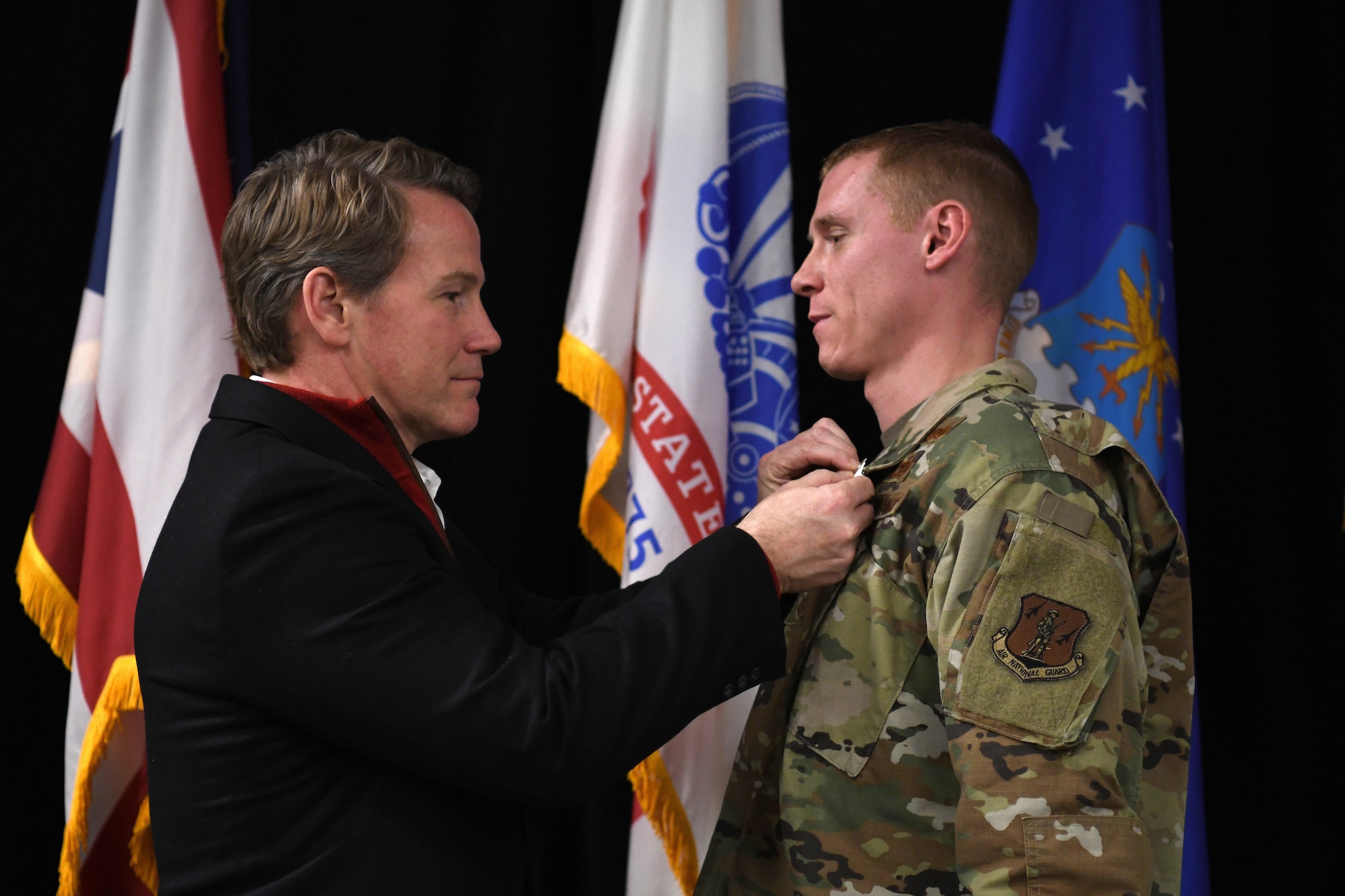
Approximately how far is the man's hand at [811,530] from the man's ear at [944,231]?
1.19ft

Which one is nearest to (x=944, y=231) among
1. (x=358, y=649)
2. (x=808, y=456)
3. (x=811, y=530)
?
(x=808, y=456)

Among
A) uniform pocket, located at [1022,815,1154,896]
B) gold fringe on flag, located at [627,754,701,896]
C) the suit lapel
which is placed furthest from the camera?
gold fringe on flag, located at [627,754,701,896]

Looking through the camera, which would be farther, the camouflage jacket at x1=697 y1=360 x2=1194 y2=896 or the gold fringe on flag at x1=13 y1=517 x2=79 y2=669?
the gold fringe on flag at x1=13 y1=517 x2=79 y2=669

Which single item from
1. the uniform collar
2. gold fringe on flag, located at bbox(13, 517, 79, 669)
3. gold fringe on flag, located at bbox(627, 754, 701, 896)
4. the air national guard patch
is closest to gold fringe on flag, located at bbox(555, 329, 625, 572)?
gold fringe on flag, located at bbox(627, 754, 701, 896)

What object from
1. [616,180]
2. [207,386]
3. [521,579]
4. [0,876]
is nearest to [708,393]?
[616,180]

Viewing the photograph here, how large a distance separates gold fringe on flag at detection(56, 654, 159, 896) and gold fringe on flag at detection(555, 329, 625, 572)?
850 millimetres

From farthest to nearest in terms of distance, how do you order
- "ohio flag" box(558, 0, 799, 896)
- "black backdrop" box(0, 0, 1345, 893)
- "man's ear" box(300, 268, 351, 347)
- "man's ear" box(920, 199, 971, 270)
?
"black backdrop" box(0, 0, 1345, 893) < "ohio flag" box(558, 0, 799, 896) < "man's ear" box(920, 199, 971, 270) < "man's ear" box(300, 268, 351, 347)

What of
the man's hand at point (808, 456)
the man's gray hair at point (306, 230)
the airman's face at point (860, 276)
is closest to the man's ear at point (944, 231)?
the airman's face at point (860, 276)

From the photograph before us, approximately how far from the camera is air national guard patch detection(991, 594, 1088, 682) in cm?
116

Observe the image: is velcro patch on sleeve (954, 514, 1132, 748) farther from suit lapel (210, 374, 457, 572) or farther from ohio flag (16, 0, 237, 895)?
ohio flag (16, 0, 237, 895)

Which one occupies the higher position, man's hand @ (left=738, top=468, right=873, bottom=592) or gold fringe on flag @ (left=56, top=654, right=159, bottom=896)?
man's hand @ (left=738, top=468, right=873, bottom=592)

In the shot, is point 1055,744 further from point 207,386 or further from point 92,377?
point 92,377

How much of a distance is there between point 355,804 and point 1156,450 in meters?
1.64

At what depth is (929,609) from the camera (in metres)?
1.24
